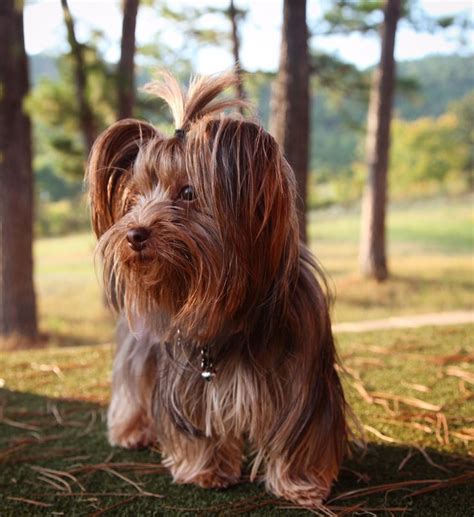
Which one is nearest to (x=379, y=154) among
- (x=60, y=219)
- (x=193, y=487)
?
(x=193, y=487)

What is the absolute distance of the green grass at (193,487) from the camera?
198 cm

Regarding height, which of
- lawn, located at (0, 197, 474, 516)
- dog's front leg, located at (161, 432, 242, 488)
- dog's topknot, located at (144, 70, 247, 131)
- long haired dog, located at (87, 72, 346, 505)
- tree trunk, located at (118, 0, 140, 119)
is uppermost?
tree trunk, located at (118, 0, 140, 119)

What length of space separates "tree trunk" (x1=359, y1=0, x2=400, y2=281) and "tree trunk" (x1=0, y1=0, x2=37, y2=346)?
16.1 feet

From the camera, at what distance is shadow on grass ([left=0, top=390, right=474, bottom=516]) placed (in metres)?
1.94

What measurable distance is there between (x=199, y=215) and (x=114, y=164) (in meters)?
0.40

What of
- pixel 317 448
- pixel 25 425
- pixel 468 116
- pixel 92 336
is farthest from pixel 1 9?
pixel 468 116

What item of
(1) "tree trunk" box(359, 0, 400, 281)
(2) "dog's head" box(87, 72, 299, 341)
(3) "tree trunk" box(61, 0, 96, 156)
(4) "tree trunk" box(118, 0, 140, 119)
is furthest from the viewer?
(1) "tree trunk" box(359, 0, 400, 281)

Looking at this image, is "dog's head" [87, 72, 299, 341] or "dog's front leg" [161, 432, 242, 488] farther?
"dog's front leg" [161, 432, 242, 488]

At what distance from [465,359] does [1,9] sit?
539 centimetres

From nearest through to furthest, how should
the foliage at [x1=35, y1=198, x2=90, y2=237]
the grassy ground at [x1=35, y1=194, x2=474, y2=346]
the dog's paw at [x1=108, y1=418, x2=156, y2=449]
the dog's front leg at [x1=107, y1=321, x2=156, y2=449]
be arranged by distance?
the dog's front leg at [x1=107, y1=321, x2=156, y2=449] → the dog's paw at [x1=108, y1=418, x2=156, y2=449] → the grassy ground at [x1=35, y1=194, x2=474, y2=346] → the foliage at [x1=35, y1=198, x2=90, y2=237]

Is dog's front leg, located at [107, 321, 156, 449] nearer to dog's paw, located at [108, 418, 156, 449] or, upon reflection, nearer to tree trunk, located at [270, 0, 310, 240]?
dog's paw, located at [108, 418, 156, 449]

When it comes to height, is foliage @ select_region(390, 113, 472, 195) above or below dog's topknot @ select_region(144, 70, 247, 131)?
below

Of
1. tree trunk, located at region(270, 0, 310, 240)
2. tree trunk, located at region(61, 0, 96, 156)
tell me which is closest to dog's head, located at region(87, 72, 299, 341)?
tree trunk, located at region(270, 0, 310, 240)

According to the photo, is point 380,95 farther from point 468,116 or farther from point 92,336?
point 468,116
